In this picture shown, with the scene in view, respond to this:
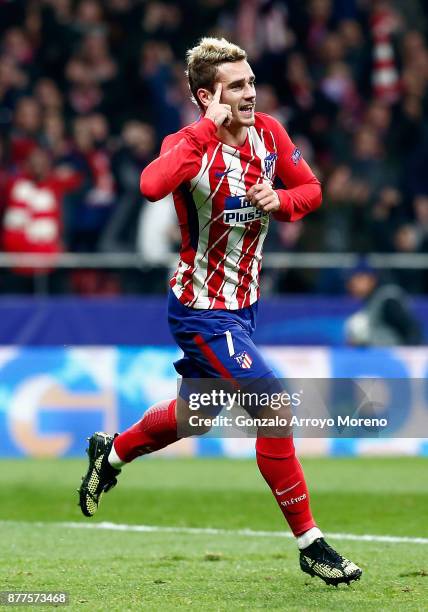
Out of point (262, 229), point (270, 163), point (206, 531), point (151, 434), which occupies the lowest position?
point (206, 531)

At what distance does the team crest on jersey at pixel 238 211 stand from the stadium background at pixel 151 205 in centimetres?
621

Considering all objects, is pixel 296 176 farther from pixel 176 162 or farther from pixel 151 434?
pixel 151 434

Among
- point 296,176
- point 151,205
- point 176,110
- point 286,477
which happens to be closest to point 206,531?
point 286,477

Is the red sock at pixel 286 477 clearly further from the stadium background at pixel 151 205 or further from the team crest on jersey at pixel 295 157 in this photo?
the stadium background at pixel 151 205

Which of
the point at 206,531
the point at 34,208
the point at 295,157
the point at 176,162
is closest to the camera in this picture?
the point at 176,162

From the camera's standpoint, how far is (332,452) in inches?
523

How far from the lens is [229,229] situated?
6.36 meters

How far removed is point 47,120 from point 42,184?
113cm

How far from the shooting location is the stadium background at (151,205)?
1310 centimetres

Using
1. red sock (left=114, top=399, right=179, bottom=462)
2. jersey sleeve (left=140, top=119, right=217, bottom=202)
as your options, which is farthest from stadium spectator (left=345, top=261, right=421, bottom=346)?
jersey sleeve (left=140, top=119, right=217, bottom=202)

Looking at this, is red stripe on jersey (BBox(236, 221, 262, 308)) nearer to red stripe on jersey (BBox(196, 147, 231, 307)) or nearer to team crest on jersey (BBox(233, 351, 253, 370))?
red stripe on jersey (BBox(196, 147, 231, 307))

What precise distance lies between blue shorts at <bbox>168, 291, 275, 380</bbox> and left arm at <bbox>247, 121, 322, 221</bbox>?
525 mm

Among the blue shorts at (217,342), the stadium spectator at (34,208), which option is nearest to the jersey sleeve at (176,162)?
the blue shorts at (217,342)

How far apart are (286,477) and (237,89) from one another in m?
1.82
